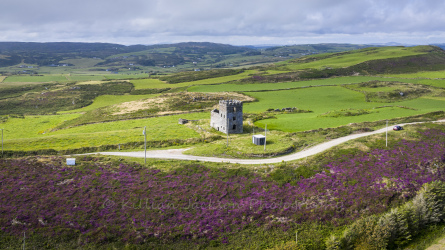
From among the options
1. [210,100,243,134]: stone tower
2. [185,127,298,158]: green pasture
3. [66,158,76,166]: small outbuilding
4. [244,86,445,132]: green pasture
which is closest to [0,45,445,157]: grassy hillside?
[244,86,445,132]: green pasture

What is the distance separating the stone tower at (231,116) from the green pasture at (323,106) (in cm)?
968

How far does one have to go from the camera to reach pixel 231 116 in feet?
230

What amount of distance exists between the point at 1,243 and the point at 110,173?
17.1m

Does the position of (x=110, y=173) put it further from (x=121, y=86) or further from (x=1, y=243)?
(x=121, y=86)

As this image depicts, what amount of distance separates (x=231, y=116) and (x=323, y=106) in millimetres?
52689

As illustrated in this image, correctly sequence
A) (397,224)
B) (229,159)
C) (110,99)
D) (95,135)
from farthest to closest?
(110,99), (95,135), (229,159), (397,224)

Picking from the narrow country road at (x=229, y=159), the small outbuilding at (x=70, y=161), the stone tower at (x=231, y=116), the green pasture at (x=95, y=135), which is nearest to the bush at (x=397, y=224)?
the narrow country road at (x=229, y=159)

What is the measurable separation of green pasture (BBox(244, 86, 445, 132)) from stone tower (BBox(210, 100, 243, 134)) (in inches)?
381

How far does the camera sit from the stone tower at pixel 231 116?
69375mm

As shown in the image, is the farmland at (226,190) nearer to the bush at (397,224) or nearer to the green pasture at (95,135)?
the bush at (397,224)

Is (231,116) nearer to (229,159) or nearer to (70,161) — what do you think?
(229,159)

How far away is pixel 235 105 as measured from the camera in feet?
229

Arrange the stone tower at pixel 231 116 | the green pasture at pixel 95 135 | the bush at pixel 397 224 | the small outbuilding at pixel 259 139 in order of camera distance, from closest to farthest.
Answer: the bush at pixel 397 224 → the small outbuilding at pixel 259 139 → the green pasture at pixel 95 135 → the stone tower at pixel 231 116

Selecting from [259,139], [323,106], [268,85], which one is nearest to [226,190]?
[259,139]
